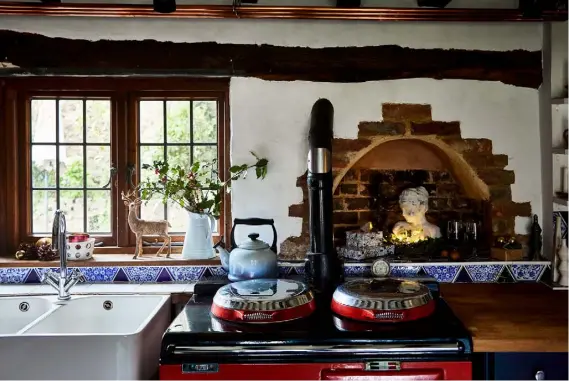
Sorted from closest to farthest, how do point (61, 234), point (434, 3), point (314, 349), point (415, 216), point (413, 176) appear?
point (314, 349) < point (61, 234) < point (434, 3) < point (415, 216) < point (413, 176)

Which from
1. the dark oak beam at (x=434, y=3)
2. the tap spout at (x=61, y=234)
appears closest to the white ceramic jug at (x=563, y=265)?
the dark oak beam at (x=434, y=3)

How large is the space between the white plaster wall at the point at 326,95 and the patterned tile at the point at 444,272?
2.20 feet

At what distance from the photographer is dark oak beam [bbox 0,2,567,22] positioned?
2865 mm

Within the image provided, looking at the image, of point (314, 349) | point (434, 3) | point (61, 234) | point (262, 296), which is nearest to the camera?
point (314, 349)

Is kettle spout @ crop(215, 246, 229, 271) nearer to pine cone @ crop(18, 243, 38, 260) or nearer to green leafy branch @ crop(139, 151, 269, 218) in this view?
green leafy branch @ crop(139, 151, 269, 218)

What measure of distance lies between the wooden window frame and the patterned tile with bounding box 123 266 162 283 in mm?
220

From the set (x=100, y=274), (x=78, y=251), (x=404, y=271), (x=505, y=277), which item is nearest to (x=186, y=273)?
(x=100, y=274)

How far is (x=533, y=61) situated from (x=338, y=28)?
1.02m

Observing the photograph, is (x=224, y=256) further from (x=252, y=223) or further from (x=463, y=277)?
(x=463, y=277)

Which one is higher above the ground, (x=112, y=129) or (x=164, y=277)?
(x=112, y=129)

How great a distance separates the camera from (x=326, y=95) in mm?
3154

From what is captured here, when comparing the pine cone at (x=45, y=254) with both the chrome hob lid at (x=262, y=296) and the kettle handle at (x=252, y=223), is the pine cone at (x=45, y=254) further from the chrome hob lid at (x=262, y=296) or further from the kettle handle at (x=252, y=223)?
the chrome hob lid at (x=262, y=296)

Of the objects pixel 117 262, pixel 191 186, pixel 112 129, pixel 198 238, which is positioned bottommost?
pixel 117 262

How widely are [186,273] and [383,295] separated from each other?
1.11m
